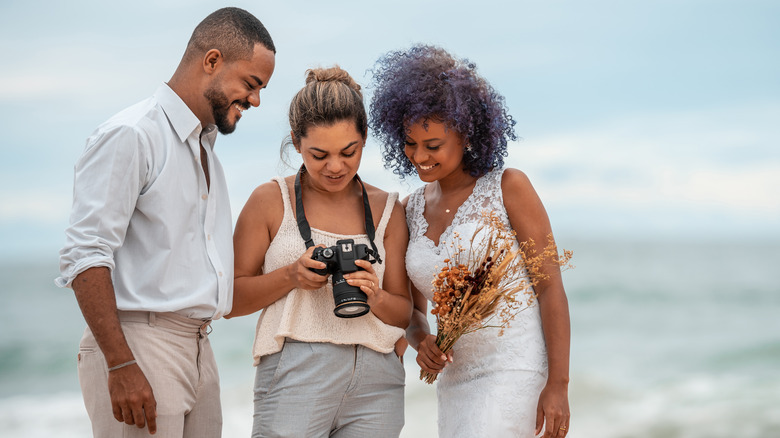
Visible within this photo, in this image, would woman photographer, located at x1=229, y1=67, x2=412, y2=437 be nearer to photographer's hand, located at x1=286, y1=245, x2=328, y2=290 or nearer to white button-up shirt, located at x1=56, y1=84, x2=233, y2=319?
photographer's hand, located at x1=286, y1=245, x2=328, y2=290

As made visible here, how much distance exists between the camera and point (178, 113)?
2922mm

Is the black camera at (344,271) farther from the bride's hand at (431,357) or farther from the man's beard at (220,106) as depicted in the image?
the man's beard at (220,106)

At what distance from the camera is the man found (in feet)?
8.45

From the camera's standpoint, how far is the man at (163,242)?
258 cm

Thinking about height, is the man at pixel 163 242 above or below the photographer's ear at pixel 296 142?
below

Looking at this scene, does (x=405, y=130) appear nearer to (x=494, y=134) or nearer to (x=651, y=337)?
(x=494, y=134)

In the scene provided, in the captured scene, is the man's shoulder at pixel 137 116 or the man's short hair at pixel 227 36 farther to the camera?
the man's short hair at pixel 227 36

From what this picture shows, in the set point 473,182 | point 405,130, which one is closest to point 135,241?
point 405,130

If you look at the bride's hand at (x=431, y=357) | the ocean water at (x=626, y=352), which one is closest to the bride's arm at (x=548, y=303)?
the bride's hand at (x=431, y=357)

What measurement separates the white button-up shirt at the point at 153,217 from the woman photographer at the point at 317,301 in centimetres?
19

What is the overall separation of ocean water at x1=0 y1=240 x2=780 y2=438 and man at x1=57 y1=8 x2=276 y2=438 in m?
6.62

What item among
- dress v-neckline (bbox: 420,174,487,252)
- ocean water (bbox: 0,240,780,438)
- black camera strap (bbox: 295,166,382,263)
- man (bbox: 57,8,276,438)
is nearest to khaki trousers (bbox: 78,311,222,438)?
man (bbox: 57,8,276,438)

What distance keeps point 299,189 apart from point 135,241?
2.40ft

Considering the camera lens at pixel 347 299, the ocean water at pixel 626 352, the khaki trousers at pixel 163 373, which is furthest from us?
the ocean water at pixel 626 352
